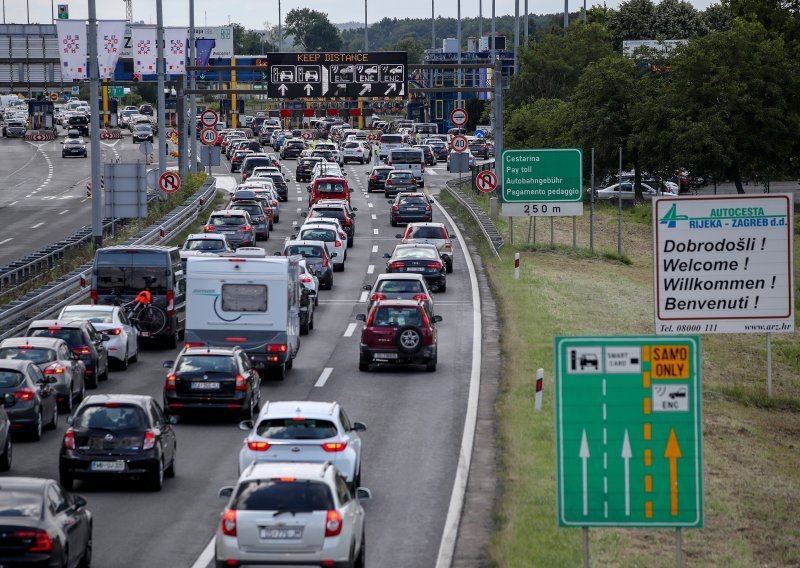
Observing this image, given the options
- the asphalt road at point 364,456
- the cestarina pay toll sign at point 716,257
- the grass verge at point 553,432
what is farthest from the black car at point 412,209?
the cestarina pay toll sign at point 716,257

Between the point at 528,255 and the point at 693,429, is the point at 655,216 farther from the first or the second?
the point at 528,255

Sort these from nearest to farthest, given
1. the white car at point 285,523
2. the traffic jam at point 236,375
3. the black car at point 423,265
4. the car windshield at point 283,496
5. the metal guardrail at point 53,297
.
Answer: the white car at point 285,523 → the car windshield at point 283,496 → the traffic jam at point 236,375 → the metal guardrail at point 53,297 → the black car at point 423,265

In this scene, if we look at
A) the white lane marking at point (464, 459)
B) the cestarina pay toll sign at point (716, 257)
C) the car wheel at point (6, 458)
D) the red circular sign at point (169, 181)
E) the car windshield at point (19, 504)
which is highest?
the red circular sign at point (169, 181)

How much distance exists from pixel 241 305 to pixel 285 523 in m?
16.7

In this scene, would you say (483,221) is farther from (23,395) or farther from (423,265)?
(23,395)

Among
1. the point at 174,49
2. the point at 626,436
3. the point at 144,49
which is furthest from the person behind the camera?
the point at 174,49

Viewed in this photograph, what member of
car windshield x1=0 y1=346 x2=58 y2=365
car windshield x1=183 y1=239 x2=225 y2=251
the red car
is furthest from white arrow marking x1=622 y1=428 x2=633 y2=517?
car windshield x1=183 y1=239 x2=225 y2=251

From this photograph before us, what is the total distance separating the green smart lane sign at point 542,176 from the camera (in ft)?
168

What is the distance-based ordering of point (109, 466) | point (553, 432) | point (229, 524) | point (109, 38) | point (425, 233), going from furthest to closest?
1. point (109, 38)
2. point (425, 233)
3. point (553, 432)
4. point (109, 466)
5. point (229, 524)

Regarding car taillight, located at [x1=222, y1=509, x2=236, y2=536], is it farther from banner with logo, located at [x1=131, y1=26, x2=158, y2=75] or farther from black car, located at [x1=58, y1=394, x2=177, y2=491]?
banner with logo, located at [x1=131, y1=26, x2=158, y2=75]

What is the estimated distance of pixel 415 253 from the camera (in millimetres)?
46219

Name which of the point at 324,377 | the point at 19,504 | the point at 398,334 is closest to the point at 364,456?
the point at 324,377

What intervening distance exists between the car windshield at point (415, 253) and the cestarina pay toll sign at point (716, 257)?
19.8 metres

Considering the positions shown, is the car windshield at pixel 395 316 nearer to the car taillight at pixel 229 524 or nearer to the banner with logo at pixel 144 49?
the car taillight at pixel 229 524
